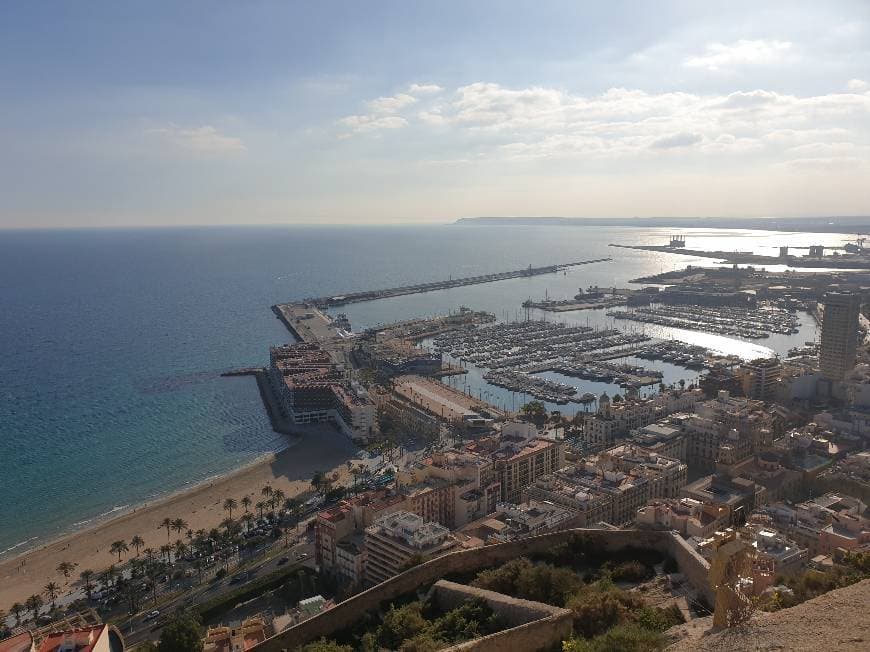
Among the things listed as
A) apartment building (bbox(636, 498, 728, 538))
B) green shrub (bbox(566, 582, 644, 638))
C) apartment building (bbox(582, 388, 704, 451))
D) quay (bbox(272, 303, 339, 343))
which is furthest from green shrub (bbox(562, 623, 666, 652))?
quay (bbox(272, 303, 339, 343))

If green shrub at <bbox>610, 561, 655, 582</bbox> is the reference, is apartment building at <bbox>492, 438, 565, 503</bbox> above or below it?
below

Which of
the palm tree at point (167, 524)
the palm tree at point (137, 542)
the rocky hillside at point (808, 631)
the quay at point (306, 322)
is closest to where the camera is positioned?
the rocky hillside at point (808, 631)

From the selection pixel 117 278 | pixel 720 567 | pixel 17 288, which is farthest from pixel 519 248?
pixel 720 567

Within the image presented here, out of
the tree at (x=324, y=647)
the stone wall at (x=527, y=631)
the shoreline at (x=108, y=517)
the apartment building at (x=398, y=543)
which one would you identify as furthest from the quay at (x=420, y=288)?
the stone wall at (x=527, y=631)

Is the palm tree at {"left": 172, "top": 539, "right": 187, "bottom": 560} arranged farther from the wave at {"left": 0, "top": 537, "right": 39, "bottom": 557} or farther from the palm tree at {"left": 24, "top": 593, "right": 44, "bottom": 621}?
the wave at {"left": 0, "top": 537, "right": 39, "bottom": 557}

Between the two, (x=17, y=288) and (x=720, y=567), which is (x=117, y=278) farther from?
(x=720, y=567)

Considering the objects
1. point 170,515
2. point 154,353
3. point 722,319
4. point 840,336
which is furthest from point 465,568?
point 722,319

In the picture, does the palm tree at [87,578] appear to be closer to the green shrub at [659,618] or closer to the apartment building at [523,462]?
the apartment building at [523,462]
